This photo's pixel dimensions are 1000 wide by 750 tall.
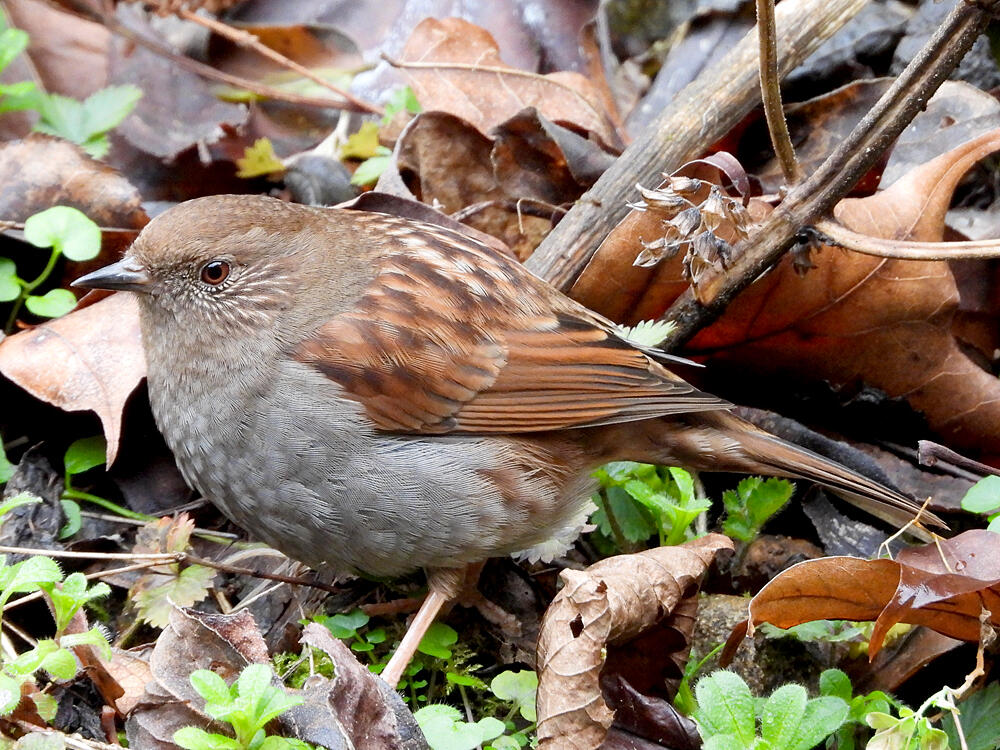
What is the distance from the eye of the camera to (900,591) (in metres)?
3.06

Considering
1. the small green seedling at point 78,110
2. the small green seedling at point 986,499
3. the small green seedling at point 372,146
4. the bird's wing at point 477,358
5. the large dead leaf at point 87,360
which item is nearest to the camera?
the small green seedling at point 986,499

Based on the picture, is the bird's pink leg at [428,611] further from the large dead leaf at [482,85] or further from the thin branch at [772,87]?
the large dead leaf at [482,85]

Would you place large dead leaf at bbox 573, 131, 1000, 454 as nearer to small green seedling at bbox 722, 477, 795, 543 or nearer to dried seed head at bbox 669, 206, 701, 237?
dried seed head at bbox 669, 206, 701, 237

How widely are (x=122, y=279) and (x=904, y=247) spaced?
2333 mm

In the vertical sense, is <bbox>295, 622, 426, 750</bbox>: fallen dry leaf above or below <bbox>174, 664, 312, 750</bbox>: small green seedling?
below

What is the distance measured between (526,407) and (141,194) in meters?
2.28

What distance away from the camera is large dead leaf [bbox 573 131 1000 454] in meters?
4.03

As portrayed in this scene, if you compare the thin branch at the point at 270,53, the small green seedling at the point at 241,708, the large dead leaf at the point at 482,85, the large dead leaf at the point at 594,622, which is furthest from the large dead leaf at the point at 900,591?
the thin branch at the point at 270,53

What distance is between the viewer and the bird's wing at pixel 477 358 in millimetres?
3521

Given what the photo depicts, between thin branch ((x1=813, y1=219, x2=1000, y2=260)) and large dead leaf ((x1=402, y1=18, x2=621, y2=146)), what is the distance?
140 cm

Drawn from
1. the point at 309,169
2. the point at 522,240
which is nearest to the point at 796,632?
the point at 522,240

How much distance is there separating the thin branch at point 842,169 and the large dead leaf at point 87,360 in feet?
6.01

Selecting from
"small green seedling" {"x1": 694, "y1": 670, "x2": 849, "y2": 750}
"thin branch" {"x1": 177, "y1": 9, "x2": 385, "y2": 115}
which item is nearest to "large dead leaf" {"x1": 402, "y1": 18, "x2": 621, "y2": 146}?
"thin branch" {"x1": 177, "y1": 9, "x2": 385, "y2": 115}

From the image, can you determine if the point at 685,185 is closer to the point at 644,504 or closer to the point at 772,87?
the point at 772,87
